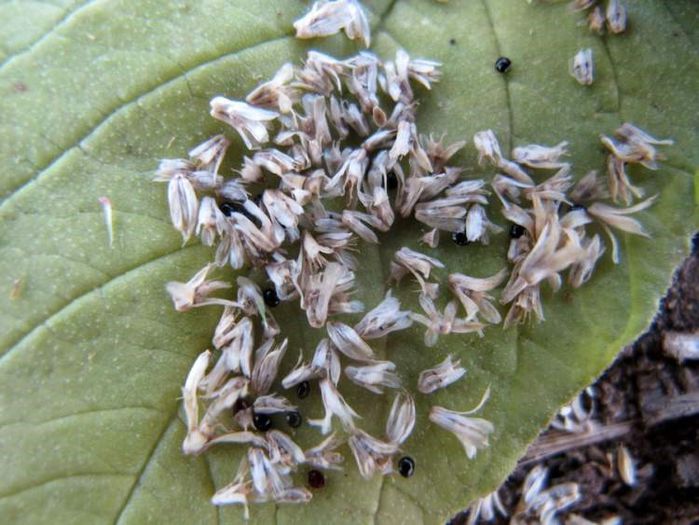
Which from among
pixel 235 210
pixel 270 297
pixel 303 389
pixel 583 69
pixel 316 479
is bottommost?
pixel 316 479

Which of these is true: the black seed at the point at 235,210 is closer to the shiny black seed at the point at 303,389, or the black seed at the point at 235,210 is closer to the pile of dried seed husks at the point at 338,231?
the pile of dried seed husks at the point at 338,231

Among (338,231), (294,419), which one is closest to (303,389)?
(294,419)

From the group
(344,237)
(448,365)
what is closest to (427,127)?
(344,237)

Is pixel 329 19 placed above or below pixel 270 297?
above

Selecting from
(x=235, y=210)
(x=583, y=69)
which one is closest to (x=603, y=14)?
(x=583, y=69)

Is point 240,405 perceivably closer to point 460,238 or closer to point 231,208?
point 231,208
